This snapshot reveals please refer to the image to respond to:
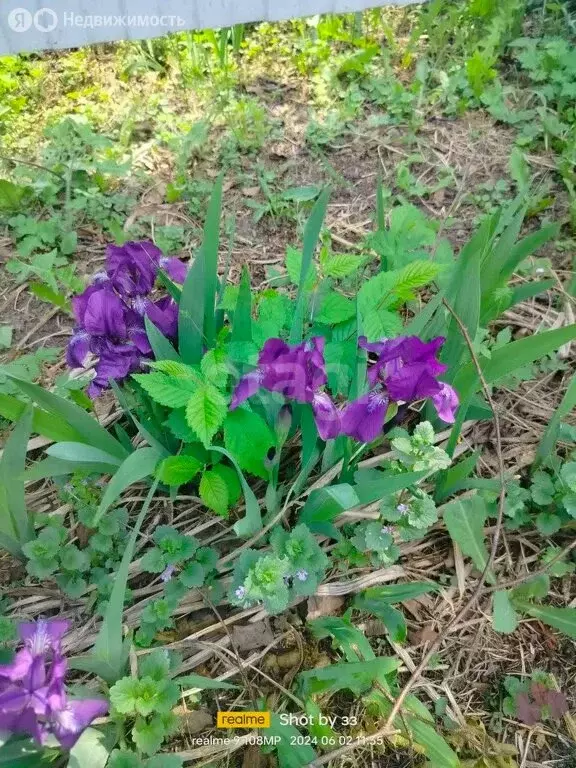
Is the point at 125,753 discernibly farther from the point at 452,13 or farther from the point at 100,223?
the point at 452,13

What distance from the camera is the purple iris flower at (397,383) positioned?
1.25m

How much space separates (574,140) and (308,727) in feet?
7.45

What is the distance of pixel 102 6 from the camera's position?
2791 millimetres

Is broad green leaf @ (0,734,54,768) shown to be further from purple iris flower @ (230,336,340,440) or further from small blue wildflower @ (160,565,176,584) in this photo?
purple iris flower @ (230,336,340,440)

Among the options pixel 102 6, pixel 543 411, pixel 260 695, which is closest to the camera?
pixel 260 695

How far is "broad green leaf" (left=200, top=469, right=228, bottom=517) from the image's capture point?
1.38m

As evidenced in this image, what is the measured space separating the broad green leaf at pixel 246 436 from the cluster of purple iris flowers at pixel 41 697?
0.47 meters

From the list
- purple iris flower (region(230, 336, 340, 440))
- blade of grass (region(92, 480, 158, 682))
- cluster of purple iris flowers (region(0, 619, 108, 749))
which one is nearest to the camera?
cluster of purple iris flowers (region(0, 619, 108, 749))

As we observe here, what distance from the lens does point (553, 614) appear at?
1375 mm

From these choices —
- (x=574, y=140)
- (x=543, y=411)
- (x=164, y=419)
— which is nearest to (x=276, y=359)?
(x=164, y=419)

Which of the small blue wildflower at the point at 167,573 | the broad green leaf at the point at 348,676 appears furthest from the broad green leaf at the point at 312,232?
the broad green leaf at the point at 348,676

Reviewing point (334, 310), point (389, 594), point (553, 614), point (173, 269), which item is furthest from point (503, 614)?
point (173, 269)

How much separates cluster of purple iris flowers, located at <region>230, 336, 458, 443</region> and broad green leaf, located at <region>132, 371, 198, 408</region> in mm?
96

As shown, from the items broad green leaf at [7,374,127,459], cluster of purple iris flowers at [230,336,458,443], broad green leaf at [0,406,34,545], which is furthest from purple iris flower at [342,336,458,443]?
broad green leaf at [0,406,34,545]
